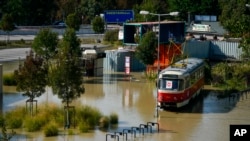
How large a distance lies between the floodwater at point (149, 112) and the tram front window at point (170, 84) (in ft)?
4.38

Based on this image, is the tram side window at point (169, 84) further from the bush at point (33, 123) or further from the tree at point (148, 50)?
the tree at point (148, 50)

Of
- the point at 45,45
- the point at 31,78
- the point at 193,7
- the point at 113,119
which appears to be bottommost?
the point at 113,119

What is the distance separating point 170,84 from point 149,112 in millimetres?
1912

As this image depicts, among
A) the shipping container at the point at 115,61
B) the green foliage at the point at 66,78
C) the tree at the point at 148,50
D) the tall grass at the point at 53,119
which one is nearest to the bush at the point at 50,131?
the tall grass at the point at 53,119

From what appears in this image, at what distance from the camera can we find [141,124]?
28156 millimetres

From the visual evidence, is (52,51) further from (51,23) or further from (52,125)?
(51,23)

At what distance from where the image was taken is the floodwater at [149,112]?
2636 centimetres

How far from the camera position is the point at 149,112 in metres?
32.1

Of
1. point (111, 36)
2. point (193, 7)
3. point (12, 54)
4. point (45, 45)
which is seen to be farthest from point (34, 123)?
point (193, 7)

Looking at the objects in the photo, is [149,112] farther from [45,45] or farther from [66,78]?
[45,45]

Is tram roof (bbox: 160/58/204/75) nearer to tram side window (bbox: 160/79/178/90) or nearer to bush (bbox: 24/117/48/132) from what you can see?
tram side window (bbox: 160/79/178/90)

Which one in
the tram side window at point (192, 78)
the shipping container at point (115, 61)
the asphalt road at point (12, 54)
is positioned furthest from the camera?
the asphalt road at point (12, 54)

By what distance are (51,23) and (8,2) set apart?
1129cm

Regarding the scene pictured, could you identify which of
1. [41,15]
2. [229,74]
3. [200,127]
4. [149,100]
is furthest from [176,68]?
[41,15]
